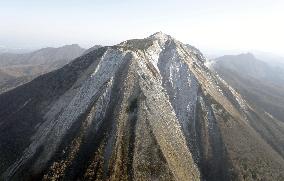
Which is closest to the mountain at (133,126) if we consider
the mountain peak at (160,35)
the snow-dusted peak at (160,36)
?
the snow-dusted peak at (160,36)

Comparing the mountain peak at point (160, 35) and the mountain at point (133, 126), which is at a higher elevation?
the mountain peak at point (160, 35)

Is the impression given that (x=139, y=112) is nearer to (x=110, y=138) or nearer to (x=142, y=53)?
(x=110, y=138)

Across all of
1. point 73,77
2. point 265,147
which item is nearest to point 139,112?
point 73,77

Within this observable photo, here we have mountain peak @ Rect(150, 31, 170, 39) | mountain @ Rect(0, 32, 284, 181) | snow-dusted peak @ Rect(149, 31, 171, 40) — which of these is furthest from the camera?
mountain peak @ Rect(150, 31, 170, 39)

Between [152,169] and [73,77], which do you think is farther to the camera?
[73,77]

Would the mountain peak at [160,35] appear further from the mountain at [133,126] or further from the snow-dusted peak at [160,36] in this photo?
the mountain at [133,126]

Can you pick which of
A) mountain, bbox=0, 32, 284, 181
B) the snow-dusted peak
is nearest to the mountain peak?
the snow-dusted peak

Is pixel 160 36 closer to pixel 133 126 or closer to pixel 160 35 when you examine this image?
pixel 160 35

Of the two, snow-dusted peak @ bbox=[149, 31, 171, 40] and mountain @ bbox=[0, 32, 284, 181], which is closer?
mountain @ bbox=[0, 32, 284, 181]

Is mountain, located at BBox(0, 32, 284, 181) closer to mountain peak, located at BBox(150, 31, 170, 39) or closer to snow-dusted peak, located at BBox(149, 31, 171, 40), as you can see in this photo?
snow-dusted peak, located at BBox(149, 31, 171, 40)
